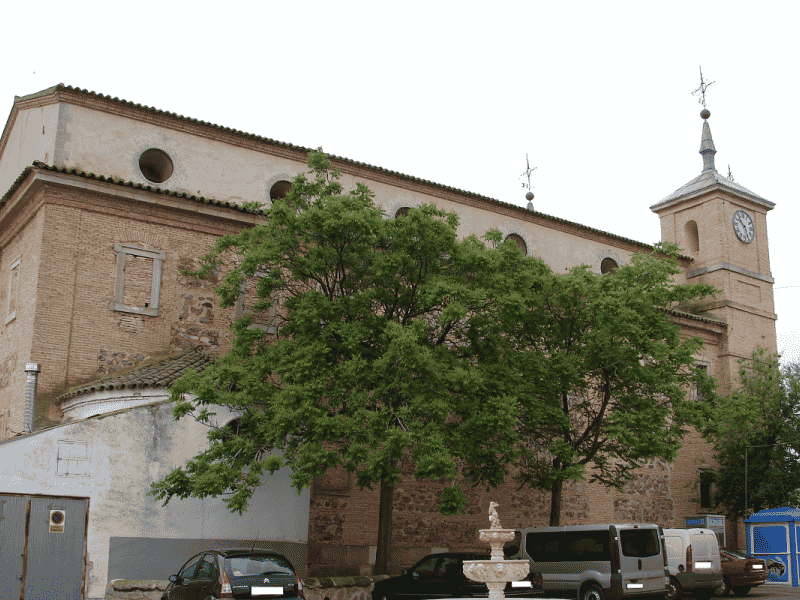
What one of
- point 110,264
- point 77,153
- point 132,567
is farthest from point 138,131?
point 132,567

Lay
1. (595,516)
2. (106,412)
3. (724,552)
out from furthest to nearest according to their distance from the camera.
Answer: (595,516)
(724,552)
(106,412)

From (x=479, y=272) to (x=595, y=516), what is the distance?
41.6 ft

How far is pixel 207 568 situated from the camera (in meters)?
12.9

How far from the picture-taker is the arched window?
33.8 metres

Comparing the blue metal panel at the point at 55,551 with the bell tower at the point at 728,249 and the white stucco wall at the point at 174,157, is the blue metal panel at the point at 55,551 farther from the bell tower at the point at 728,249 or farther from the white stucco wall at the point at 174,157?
the bell tower at the point at 728,249

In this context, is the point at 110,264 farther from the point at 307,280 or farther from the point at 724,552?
the point at 724,552

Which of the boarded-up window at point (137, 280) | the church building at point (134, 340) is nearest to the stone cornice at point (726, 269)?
the church building at point (134, 340)

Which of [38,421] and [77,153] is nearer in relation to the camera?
[38,421]

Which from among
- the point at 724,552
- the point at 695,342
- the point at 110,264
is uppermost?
the point at 110,264

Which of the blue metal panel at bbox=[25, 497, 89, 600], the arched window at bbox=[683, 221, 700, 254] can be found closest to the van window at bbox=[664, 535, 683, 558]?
the blue metal panel at bbox=[25, 497, 89, 600]

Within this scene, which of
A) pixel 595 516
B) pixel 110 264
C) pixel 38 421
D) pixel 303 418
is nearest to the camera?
pixel 303 418

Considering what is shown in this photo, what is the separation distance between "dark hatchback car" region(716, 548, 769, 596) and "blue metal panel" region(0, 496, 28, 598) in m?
16.1

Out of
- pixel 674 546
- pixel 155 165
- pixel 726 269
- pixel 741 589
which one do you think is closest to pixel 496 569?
pixel 674 546

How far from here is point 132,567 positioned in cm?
1595
